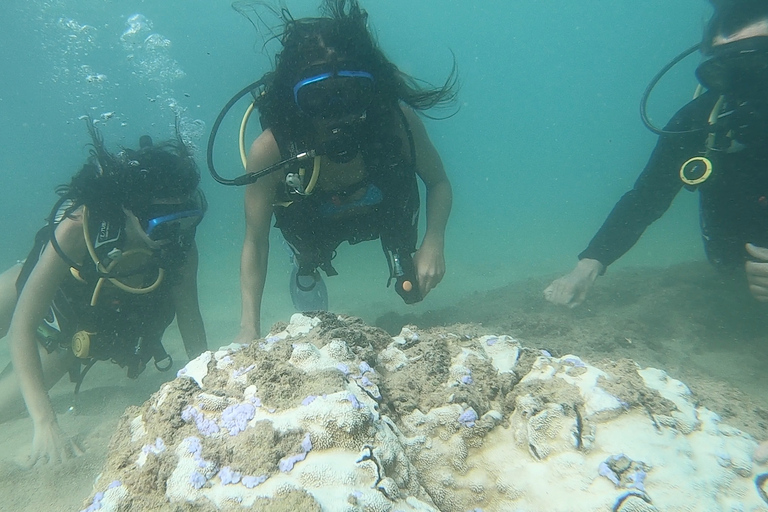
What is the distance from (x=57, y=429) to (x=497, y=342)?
409cm

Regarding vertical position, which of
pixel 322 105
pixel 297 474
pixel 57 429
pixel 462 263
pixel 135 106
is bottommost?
pixel 462 263

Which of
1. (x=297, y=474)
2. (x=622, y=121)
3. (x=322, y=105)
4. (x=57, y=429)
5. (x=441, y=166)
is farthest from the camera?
(x=622, y=121)

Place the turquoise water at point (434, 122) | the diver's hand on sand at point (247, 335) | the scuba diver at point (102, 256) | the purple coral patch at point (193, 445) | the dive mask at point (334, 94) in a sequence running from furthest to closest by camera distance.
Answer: the turquoise water at point (434, 122) → the scuba diver at point (102, 256) → the diver's hand on sand at point (247, 335) → the dive mask at point (334, 94) → the purple coral patch at point (193, 445)

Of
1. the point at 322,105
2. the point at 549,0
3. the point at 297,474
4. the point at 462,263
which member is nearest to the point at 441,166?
the point at 322,105

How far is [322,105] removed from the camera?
298cm

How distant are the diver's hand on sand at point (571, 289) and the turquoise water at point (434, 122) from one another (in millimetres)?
2622

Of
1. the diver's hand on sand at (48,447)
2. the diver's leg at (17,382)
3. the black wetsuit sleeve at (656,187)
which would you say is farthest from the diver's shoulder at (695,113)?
the diver's leg at (17,382)

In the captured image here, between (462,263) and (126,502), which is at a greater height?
(126,502)

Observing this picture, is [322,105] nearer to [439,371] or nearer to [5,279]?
[439,371]

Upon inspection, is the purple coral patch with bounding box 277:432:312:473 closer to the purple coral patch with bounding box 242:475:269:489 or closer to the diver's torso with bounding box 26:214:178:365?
the purple coral patch with bounding box 242:475:269:489

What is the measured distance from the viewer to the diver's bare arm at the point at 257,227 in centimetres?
338

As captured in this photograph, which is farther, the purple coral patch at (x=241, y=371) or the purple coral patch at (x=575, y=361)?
the purple coral patch at (x=575, y=361)

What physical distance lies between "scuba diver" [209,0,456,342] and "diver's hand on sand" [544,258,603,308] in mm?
1143

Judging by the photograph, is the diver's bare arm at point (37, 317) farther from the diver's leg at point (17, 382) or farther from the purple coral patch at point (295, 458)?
the purple coral patch at point (295, 458)
